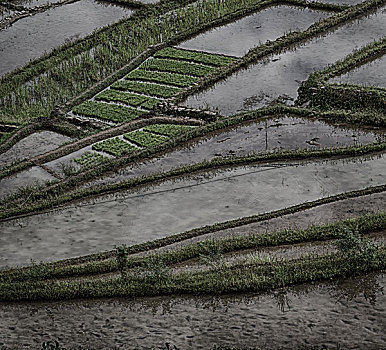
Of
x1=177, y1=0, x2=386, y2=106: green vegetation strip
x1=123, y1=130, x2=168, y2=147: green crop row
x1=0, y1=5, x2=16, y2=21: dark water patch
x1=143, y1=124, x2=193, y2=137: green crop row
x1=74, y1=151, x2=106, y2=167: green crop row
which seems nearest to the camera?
x1=74, y1=151, x2=106, y2=167: green crop row

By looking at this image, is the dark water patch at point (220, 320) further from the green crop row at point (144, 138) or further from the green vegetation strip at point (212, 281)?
the green crop row at point (144, 138)

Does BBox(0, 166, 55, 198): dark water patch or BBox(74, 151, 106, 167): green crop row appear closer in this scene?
BBox(0, 166, 55, 198): dark water patch

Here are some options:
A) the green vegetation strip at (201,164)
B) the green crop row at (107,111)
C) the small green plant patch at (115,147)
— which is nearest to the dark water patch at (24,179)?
the green vegetation strip at (201,164)

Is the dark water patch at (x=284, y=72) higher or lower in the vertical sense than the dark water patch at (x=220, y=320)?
higher

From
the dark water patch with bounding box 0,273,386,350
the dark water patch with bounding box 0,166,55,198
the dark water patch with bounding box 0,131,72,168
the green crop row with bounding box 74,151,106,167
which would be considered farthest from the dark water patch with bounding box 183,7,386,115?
the dark water patch with bounding box 0,273,386,350

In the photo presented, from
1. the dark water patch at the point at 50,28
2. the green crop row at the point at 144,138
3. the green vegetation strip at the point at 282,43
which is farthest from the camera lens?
the dark water patch at the point at 50,28

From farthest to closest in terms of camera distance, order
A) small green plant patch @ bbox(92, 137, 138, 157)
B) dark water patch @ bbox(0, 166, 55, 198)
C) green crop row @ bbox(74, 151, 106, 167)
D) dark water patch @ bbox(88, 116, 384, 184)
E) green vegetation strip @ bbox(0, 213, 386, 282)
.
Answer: small green plant patch @ bbox(92, 137, 138, 157), green crop row @ bbox(74, 151, 106, 167), dark water patch @ bbox(88, 116, 384, 184), dark water patch @ bbox(0, 166, 55, 198), green vegetation strip @ bbox(0, 213, 386, 282)

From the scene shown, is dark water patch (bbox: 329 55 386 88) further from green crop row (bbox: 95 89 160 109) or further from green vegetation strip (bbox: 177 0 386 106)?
green crop row (bbox: 95 89 160 109)
